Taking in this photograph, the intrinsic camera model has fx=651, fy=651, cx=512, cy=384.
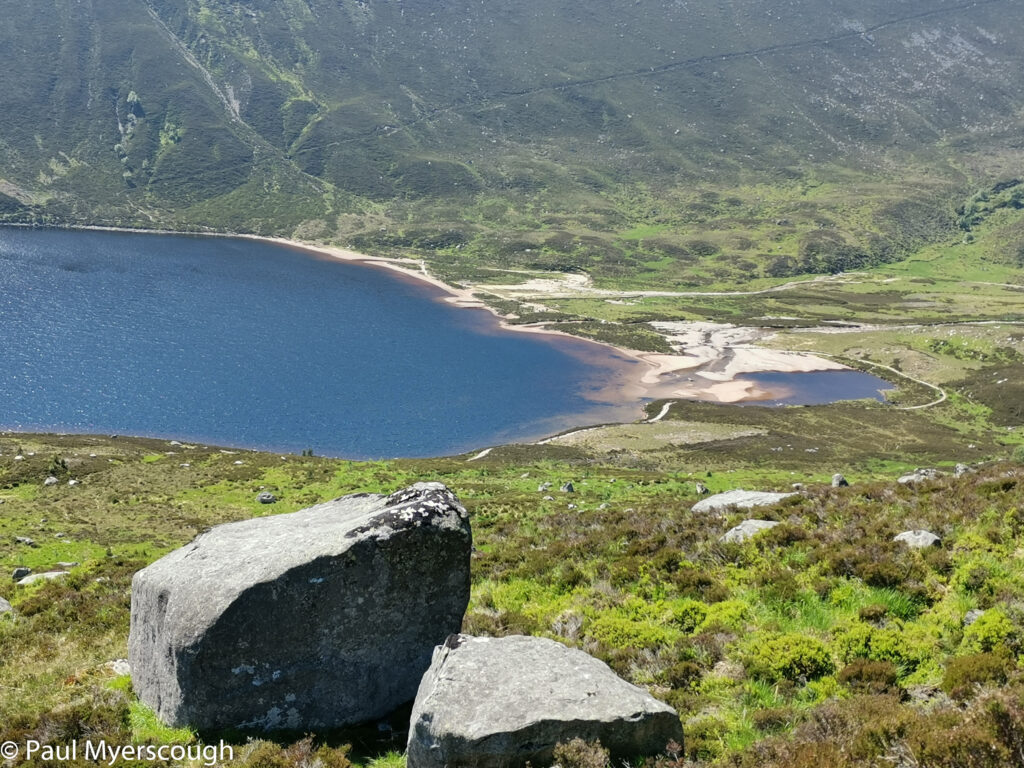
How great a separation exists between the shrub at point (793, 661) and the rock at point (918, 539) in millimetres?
5735

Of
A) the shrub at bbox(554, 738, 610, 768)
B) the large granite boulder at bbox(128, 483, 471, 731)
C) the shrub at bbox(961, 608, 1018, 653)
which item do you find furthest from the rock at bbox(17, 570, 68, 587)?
the shrub at bbox(961, 608, 1018, 653)

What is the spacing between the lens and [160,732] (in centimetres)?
1080

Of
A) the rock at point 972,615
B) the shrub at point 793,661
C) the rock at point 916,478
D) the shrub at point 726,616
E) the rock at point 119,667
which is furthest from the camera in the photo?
the rock at point 916,478

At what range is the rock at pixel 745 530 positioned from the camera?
1855 cm

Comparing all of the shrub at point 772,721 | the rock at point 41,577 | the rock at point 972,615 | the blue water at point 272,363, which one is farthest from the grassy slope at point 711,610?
the blue water at point 272,363

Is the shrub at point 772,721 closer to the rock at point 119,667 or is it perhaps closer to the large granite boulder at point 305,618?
the large granite boulder at point 305,618

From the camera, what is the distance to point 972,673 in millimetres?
9555

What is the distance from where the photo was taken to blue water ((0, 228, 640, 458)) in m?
80.9

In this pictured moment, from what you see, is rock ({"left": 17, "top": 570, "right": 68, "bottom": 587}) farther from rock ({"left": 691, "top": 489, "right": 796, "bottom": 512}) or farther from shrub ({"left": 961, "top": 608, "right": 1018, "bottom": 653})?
shrub ({"left": 961, "top": 608, "right": 1018, "bottom": 653})

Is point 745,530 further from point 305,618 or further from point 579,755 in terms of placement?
point 305,618

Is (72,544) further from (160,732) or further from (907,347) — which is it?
(907,347)

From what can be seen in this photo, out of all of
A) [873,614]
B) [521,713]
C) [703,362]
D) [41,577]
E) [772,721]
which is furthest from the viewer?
[703,362]

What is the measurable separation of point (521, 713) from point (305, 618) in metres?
4.26

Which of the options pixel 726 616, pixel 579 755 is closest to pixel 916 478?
pixel 726 616
